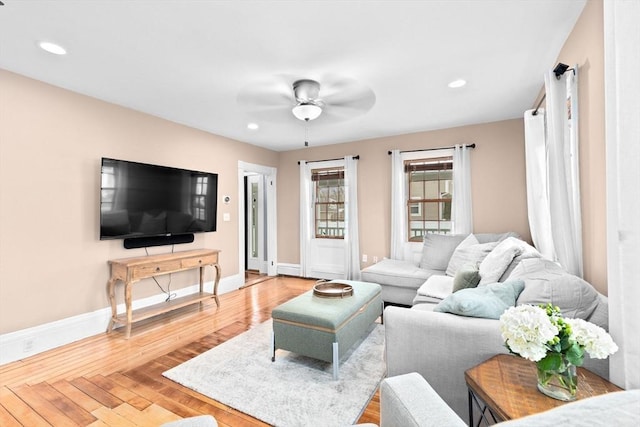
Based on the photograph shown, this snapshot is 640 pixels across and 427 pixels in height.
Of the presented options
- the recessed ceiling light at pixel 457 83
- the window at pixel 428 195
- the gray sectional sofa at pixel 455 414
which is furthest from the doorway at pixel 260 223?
the gray sectional sofa at pixel 455 414

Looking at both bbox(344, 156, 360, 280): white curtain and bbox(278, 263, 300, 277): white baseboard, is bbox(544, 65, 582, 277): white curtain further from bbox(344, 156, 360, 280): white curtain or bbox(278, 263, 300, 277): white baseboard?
bbox(278, 263, 300, 277): white baseboard

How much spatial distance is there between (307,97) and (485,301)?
2.34 m

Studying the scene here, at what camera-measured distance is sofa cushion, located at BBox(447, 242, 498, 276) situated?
3238 millimetres

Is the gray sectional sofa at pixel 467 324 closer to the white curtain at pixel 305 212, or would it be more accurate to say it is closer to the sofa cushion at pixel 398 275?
the sofa cushion at pixel 398 275

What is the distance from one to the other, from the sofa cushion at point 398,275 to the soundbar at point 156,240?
2553 mm

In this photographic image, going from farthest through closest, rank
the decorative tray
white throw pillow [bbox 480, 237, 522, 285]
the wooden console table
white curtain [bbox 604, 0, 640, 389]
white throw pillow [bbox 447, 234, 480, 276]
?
white throw pillow [bbox 447, 234, 480, 276] → the wooden console table → the decorative tray → white throw pillow [bbox 480, 237, 522, 285] → white curtain [bbox 604, 0, 640, 389]

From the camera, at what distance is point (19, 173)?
264 cm

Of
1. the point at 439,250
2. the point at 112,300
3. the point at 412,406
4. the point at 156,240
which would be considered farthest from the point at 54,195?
the point at 439,250

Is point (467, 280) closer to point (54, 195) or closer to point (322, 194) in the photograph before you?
point (322, 194)

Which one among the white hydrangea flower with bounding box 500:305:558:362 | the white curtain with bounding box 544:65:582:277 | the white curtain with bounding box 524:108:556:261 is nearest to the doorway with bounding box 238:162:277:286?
the white curtain with bounding box 524:108:556:261

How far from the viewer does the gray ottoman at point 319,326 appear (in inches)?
88.1

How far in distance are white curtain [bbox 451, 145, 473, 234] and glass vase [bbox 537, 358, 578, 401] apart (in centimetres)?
341

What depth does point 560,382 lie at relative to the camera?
Answer: 43.4 inches

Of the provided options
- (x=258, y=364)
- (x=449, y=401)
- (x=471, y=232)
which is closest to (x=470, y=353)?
(x=449, y=401)
